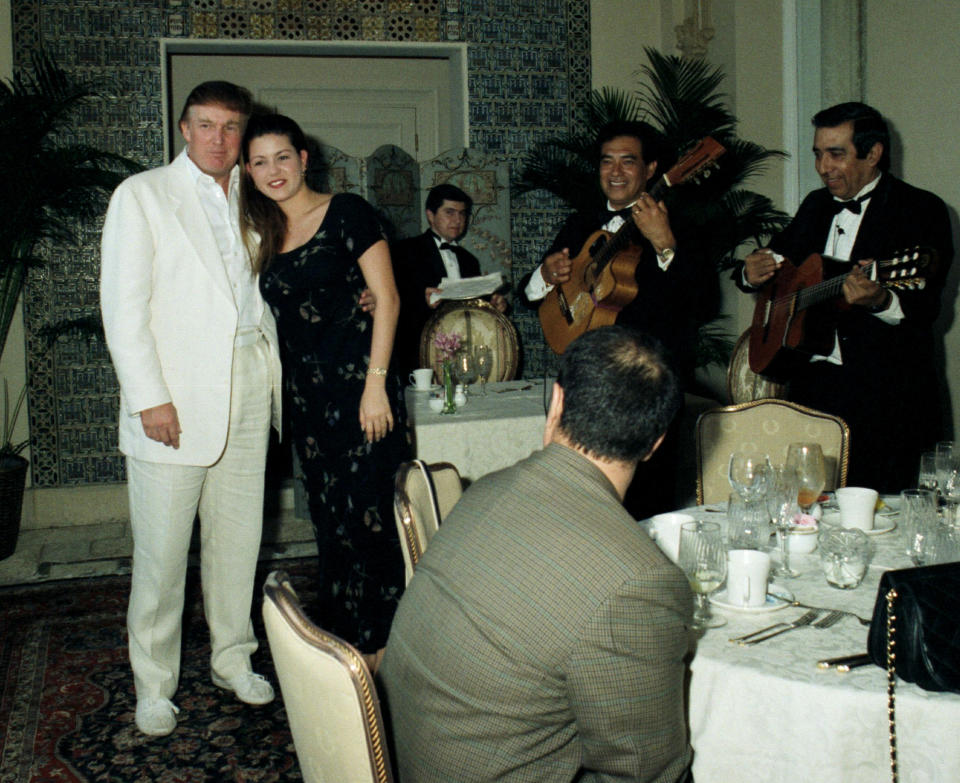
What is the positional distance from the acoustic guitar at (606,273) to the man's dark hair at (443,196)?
1.71 meters

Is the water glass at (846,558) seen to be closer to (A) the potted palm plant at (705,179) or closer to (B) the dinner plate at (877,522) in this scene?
(B) the dinner plate at (877,522)

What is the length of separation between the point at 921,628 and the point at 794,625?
0.89 ft

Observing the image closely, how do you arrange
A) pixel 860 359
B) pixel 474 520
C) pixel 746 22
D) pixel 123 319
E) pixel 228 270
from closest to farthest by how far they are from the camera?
pixel 474 520, pixel 123 319, pixel 228 270, pixel 860 359, pixel 746 22

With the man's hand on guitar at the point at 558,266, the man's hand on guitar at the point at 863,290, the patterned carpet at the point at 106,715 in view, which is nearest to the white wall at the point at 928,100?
the man's hand on guitar at the point at 863,290

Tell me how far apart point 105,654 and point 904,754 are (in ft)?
8.58

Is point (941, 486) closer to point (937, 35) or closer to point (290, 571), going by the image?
point (937, 35)

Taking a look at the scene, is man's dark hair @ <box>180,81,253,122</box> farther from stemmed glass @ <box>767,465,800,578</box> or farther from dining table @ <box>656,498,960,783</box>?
dining table @ <box>656,498,960,783</box>

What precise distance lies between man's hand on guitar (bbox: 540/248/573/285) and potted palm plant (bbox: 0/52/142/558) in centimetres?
229

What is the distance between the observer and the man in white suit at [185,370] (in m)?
2.34

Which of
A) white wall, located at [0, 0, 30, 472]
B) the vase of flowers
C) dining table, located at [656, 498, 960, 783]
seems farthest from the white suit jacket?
white wall, located at [0, 0, 30, 472]

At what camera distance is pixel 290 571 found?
4.05 meters

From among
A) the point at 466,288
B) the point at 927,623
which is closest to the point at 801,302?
the point at 466,288

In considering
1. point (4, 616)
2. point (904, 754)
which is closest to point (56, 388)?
point (4, 616)

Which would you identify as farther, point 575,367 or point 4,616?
point 4,616
